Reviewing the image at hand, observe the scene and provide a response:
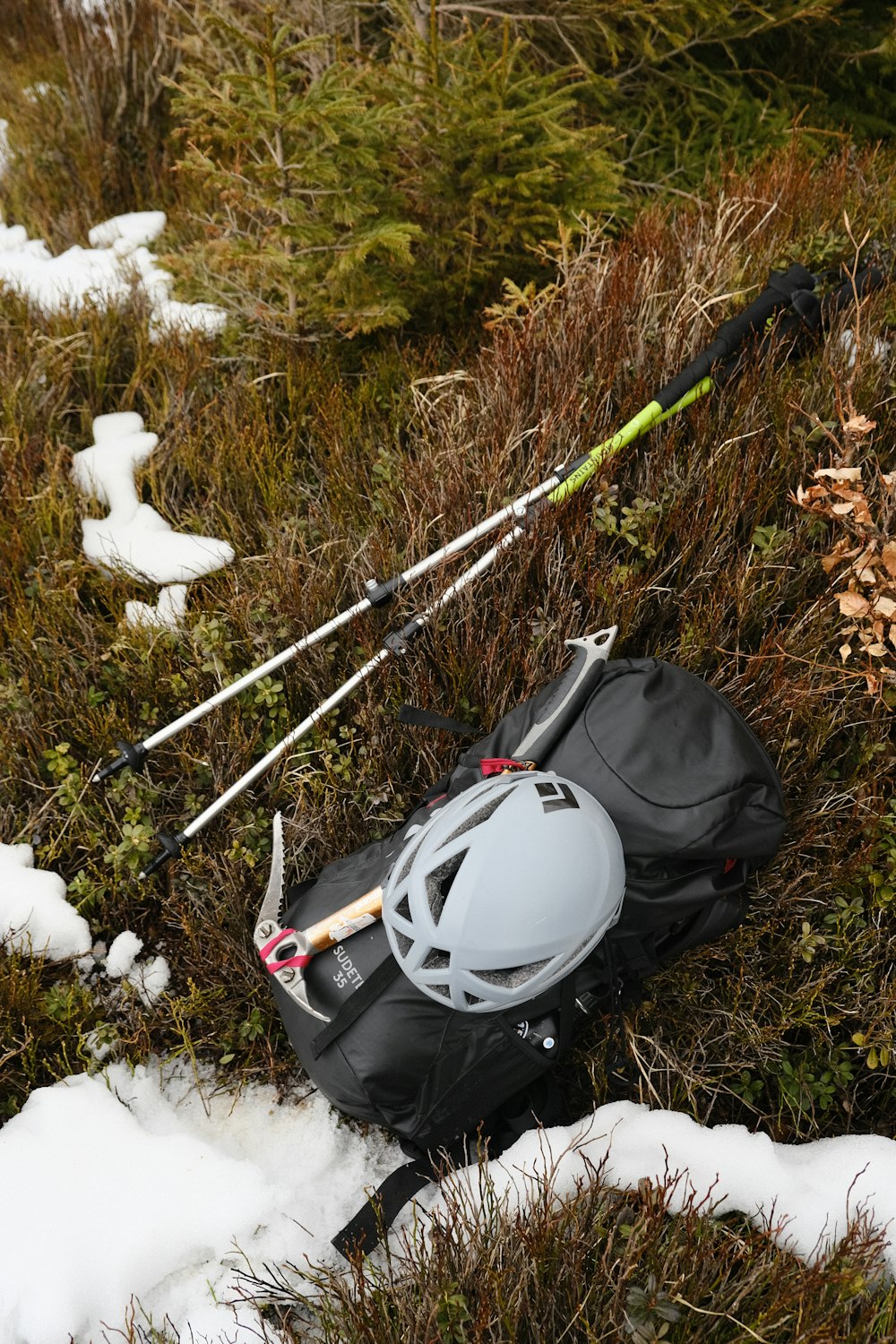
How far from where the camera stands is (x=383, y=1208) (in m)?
2.07

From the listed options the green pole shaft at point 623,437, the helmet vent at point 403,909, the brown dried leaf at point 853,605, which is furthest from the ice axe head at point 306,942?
the brown dried leaf at point 853,605

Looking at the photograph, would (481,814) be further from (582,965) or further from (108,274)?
(108,274)

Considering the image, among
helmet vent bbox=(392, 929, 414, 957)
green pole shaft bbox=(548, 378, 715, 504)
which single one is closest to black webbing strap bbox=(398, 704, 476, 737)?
helmet vent bbox=(392, 929, 414, 957)

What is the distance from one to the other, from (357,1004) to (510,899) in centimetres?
54

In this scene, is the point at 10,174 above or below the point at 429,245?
above

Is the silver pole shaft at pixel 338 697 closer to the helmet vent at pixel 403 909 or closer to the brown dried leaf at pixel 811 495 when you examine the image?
the helmet vent at pixel 403 909

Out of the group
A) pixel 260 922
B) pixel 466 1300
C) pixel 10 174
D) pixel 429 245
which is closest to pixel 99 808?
pixel 260 922

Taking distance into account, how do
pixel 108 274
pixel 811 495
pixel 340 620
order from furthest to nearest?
pixel 108 274 < pixel 340 620 < pixel 811 495

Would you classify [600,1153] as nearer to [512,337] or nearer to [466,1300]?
[466,1300]

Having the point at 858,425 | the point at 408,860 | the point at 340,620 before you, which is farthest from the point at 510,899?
the point at 858,425

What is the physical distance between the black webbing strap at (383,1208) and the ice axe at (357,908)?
0.44 metres

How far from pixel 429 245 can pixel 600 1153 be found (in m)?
3.26

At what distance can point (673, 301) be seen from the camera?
3.03 meters

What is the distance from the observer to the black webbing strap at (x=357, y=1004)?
2.09 m
